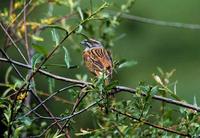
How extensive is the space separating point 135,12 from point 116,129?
1002 centimetres

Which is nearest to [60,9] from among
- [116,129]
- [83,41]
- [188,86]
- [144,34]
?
[188,86]

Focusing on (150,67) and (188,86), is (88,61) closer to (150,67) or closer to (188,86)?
(188,86)

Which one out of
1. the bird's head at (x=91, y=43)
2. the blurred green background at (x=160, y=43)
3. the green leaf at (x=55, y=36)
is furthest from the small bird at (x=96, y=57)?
the blurred green background at (x=160, y=43)

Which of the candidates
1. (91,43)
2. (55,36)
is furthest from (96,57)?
(55,36)

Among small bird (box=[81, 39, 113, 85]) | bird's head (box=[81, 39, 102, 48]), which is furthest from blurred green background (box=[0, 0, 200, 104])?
small bird (box=[81, 39, 113, 85])

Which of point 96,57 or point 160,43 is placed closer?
point 96,57

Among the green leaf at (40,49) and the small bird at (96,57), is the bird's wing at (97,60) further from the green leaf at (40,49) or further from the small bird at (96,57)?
the green leaf at (40,49)

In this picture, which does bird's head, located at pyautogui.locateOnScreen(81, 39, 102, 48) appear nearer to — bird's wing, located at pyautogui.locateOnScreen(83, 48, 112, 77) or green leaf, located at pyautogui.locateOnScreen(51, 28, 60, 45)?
bird's wing, located at pyautogui.locateOnScreen(83, 48, 112, 77)

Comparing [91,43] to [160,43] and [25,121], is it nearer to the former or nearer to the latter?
[25,121]

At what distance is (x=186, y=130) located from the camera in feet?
10.4

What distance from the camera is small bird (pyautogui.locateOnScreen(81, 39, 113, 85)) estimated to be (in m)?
4.09

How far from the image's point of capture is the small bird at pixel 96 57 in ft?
13.4

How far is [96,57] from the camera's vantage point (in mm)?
4398

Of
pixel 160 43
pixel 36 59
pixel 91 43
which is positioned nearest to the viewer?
pixel 36 59
